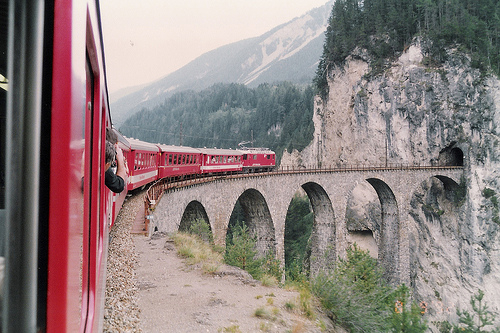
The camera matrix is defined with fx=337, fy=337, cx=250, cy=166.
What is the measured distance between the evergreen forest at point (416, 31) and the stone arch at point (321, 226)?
16689 millimetres

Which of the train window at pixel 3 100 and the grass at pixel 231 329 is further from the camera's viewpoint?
the grass at pixel 231 329

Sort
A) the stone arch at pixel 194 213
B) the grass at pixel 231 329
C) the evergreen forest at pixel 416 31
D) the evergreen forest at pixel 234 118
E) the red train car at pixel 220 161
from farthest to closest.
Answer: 1. the evergreen forest at pixel 234 118
2. the evergreen forest at pixel 416 31
3. the red train car at pixel 220 161
4. the stone arch at pixel 194 213
5. the grass at pixel 231 329

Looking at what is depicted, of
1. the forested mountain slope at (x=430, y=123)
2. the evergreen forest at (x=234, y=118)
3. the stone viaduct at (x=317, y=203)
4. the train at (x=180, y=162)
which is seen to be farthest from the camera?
the evergreen forest at (x=234, y=118)

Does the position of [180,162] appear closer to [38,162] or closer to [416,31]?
[38,162]

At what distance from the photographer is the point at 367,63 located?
120 ft

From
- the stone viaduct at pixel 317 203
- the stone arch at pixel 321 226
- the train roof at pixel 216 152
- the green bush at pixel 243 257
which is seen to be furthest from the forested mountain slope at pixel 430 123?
the green bush at pixel 243 257

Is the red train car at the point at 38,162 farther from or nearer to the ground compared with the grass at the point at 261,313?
farther from the ground

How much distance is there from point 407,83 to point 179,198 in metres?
28.4

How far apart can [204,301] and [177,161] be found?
1065cm

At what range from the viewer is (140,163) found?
448 inches

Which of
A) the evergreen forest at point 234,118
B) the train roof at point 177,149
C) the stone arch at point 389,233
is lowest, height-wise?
the stone arch at point 389,233

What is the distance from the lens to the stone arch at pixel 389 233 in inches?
1148

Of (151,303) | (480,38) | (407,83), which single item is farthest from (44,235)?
(480,38)

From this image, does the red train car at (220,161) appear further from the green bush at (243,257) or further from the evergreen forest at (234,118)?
the evergreen forest at (234,118)
